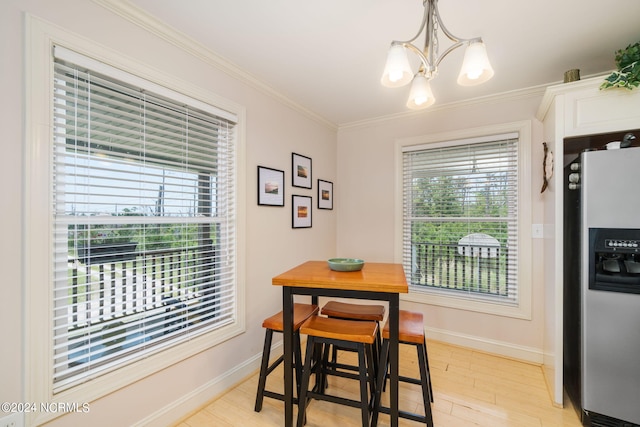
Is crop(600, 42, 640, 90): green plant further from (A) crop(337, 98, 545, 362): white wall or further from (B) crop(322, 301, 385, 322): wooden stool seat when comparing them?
(B) crop(322, 301, 385, 322): wooden stool seat

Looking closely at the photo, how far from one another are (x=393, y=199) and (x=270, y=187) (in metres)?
1.46

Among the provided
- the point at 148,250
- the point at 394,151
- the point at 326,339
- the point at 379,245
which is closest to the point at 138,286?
the point at 148,250

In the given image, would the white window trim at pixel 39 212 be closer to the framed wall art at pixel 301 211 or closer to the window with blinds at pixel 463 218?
the framed wall art at pixel 301 211

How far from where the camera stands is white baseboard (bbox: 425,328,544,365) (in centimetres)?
257

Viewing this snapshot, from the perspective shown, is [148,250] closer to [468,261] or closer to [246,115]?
[246,115]

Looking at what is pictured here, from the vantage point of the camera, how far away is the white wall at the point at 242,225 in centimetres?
121

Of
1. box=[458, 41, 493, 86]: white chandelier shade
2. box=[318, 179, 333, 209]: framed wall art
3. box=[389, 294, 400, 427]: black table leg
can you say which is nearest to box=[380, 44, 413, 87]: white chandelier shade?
box=[458, 41, 493, 86]: white chandelier shade

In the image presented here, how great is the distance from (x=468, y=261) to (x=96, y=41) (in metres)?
3.27

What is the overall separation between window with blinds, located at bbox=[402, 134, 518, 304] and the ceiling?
2.25 feet

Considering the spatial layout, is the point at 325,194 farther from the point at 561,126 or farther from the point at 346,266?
the point at 561,126

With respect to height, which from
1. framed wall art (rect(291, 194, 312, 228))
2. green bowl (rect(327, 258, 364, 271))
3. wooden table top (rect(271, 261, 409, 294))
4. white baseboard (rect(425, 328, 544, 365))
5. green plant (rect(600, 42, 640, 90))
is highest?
green plant (rect(600, 42, 640, 90))

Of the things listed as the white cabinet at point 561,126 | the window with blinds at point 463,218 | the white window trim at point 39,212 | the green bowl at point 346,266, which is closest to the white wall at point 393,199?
the window with blinds at point 463,218

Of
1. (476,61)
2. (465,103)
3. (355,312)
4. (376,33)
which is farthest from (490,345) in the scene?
(376,33)

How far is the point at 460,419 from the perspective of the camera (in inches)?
72.2
